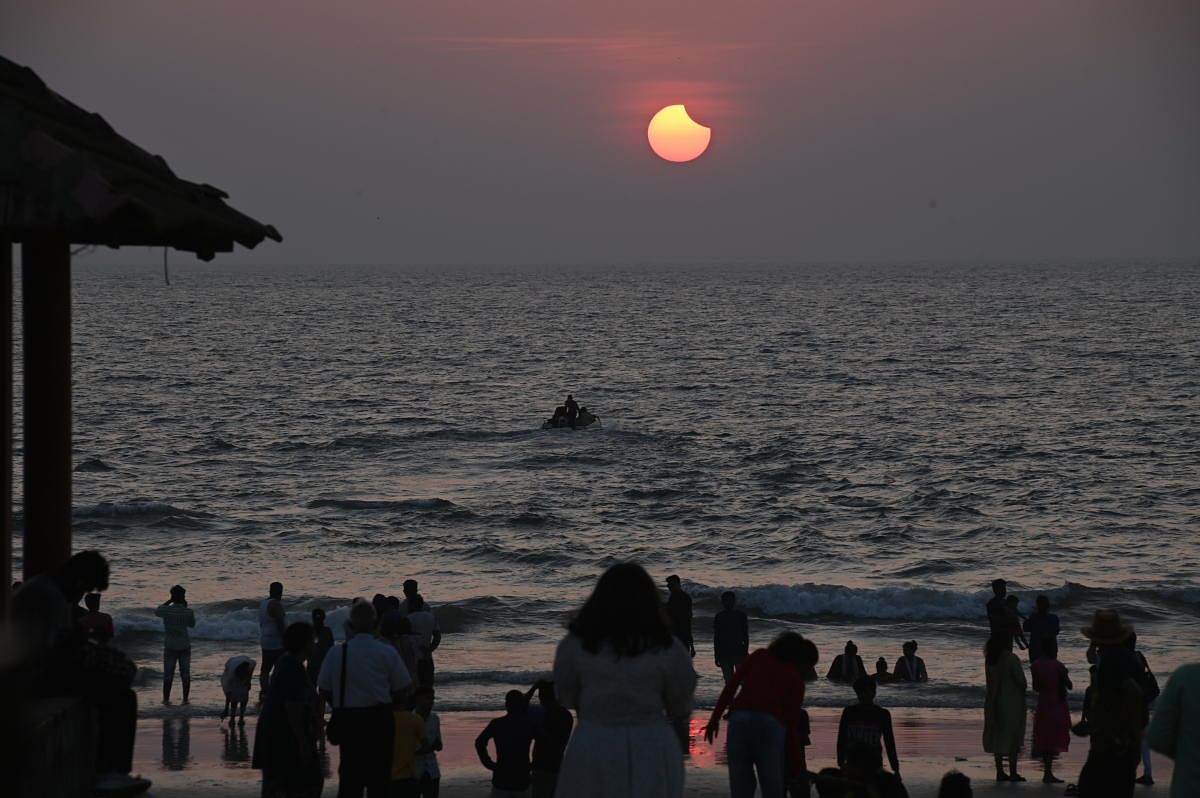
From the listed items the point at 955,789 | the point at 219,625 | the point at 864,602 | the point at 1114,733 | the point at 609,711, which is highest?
the point at 609,711

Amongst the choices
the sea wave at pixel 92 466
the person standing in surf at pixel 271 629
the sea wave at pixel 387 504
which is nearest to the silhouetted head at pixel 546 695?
the person standing in surf at pixel 271 629

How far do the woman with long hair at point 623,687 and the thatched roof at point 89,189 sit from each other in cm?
208

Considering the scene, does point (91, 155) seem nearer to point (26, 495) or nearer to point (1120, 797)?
point (26, 495)

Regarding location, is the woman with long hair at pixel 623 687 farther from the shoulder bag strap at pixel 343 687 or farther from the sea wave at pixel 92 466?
the sea wave at pixel 92 466

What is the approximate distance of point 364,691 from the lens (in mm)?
7805

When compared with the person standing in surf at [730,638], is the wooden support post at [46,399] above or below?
above

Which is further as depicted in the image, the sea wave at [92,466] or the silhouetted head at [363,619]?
the sea wave at [92,466]

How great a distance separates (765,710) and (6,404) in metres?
4.07

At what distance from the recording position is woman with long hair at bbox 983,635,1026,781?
11.9 m

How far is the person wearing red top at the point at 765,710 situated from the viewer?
7.82m

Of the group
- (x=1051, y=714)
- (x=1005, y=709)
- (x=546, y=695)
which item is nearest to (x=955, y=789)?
(x=546, y=695)

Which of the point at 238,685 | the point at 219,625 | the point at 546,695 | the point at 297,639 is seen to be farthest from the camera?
the point at 219,625

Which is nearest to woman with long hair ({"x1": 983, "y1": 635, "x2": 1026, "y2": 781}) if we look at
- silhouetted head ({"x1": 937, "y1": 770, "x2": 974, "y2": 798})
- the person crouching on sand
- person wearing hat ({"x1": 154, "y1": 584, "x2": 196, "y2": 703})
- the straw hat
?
the straw hat

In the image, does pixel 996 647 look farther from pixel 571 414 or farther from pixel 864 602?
pixel 571 414
